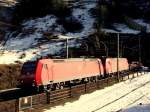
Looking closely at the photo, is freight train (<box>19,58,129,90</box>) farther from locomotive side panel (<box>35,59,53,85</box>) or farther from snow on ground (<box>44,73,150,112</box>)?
snow on ground (<box>44,73,150,112</box>)

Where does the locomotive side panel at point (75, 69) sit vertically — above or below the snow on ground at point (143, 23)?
below

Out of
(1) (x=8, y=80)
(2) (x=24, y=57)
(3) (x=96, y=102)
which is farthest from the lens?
(2) (x=24, y=57)

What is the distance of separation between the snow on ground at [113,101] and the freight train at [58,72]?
3719mm

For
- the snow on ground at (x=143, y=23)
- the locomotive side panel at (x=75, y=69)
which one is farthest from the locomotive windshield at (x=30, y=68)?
the snow on ground at (x=143, y=23)

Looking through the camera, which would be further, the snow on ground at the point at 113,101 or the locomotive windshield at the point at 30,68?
the locomotive windshield at the point at 30,68

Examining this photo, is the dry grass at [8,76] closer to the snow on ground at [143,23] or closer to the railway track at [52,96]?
the railway track at [52,96]

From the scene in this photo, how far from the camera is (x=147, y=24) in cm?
12975

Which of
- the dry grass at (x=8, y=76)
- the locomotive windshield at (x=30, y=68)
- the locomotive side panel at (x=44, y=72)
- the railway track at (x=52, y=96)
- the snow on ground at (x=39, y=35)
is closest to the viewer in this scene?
the railway track at (x=52, y=96)

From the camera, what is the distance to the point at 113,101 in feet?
113

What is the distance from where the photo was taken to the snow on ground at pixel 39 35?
335 feet

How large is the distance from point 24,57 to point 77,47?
12.5 metres

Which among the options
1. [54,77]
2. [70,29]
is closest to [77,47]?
[70,29]

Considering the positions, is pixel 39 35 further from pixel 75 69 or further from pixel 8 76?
pixel 75 69

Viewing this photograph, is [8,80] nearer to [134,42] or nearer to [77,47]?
[77,47]
